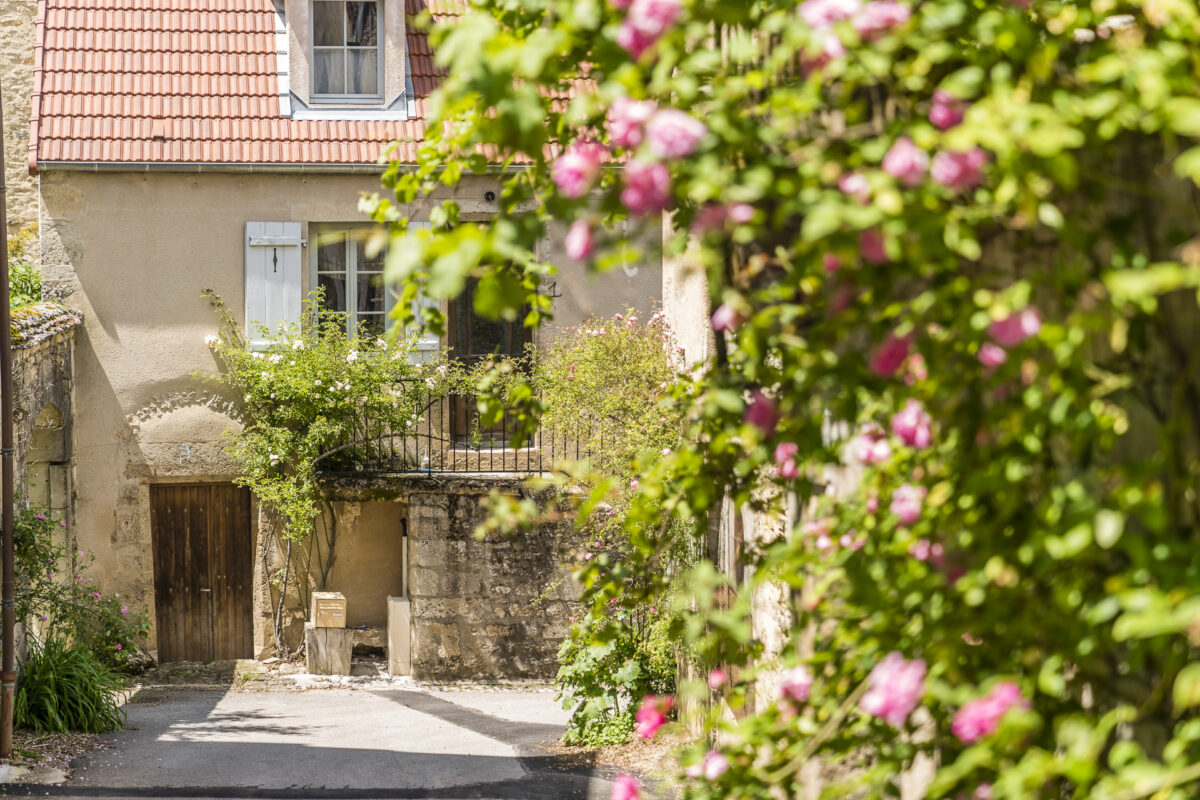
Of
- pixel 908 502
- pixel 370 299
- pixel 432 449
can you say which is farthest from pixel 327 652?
pixel 908 502

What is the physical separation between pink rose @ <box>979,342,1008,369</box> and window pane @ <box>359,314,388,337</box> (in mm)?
10005

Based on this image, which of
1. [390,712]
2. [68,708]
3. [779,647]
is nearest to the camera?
[779,647]

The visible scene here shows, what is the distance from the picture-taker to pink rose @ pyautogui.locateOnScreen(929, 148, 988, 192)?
159 cm

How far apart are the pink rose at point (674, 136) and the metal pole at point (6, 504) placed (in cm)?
706

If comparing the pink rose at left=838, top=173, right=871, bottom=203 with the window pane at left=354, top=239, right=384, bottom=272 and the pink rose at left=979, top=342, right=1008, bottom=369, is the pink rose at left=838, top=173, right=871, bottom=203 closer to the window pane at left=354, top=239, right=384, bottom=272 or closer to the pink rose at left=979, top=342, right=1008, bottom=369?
the pink rose at left=979, top=342, right=1008, bottom=369

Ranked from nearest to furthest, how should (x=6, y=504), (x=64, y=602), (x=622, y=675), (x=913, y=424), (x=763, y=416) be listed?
1. (x=913, y=424)
2. (x=763, y=416)
3. (x=6, y=504)
4. (x=622, y=675)
5. (x=64, y=602)

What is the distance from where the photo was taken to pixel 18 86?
1288cm

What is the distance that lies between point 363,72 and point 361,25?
0.48 m

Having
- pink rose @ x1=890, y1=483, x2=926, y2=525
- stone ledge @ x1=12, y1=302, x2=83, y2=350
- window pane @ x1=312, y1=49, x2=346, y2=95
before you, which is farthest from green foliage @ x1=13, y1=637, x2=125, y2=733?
pink rose @ x1=890, y1=483, x2=926, y2=525

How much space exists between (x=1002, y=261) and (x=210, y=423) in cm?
1026

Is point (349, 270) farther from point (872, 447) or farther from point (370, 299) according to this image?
point (872, 447)

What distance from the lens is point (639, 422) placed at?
9.02m

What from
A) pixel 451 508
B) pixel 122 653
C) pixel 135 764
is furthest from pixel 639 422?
pixel 122 653

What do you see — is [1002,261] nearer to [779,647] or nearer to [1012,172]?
[1012,172]
